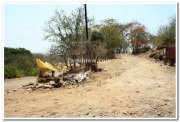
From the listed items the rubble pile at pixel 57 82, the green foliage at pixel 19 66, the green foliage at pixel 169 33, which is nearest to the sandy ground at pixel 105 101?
the rubble pile at pixel 57 82

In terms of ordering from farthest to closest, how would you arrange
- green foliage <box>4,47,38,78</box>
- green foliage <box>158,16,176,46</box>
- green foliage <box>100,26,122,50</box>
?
green foliage <box>100,26,122,50</box>
green foliage <box>158,16,176,46</box>
green foliage <box>4,47,38,78</box>

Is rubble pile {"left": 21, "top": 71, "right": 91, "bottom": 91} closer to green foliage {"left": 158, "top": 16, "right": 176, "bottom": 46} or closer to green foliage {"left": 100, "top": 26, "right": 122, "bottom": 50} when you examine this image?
green foliage {"left": 158, "top": 16, "right": 176, "bottom": 46}

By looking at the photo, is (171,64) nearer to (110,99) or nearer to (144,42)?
(110,99)

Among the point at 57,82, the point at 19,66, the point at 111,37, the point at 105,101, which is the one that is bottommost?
the point at 105,101

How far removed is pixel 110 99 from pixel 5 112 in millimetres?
2935

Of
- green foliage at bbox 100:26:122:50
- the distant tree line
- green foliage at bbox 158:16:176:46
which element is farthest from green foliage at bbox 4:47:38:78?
green foliage at bbox 158:16:176:46

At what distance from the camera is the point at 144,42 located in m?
37.6

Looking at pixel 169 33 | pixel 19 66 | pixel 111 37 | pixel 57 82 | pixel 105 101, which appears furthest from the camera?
pixel 111 37

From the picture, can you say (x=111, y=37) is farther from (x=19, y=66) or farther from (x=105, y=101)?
(x=105, y=101)

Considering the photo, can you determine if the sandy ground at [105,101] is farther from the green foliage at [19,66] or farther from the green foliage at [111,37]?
the green foliage at [111,37]

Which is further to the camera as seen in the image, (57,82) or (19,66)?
(19,66)

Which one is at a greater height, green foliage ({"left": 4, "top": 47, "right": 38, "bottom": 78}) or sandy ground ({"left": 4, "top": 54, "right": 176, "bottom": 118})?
green foliage ({"left": 4, "top": 47, "right": 38, "bottom": 78})

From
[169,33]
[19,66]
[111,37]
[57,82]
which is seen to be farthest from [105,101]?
[111,37]

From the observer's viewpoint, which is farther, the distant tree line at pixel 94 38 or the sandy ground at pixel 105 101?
the distant tree line at pixel 94 38
